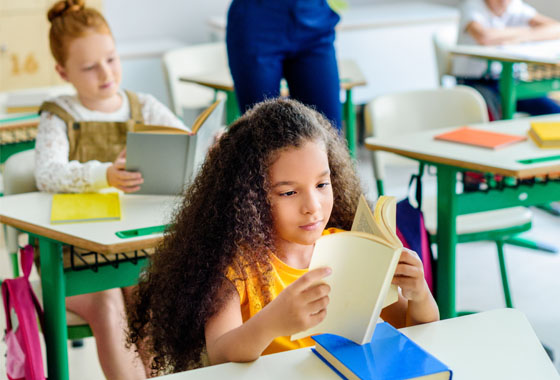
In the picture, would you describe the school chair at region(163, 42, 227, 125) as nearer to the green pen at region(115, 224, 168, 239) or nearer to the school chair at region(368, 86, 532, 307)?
the school chair at region(368, 86, 532, 307)

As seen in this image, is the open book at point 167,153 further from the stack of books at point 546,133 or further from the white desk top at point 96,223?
the stack of books at point 546,133

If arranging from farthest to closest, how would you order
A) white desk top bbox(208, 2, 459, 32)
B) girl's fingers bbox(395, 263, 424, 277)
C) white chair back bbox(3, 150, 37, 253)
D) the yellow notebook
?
white desk top bbox(208, 2, 459, 32)
white chair back bbox(3, 150, 37, 253)
the yellow notebook
girl's fingers bbox(395, 263, 424, 277)

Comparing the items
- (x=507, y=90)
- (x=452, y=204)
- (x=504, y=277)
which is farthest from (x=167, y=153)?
(x=507, y=90)

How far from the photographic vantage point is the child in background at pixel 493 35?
13.4 feet

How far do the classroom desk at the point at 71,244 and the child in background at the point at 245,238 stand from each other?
356 mm

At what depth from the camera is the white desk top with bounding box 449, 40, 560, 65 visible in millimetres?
3619

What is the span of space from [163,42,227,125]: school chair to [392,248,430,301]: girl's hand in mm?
2726

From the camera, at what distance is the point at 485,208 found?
88.5 inches

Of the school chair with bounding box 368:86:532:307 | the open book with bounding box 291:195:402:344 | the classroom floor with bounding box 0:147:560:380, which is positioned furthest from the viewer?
the school chair with bounding box 368:86:532:307

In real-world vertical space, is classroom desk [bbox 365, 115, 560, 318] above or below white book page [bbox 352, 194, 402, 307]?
below

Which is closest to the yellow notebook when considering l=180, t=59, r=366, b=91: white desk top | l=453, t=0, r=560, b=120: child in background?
l=180, t=59, r=366, b=91: white desk top

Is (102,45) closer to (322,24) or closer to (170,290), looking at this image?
(322,24)

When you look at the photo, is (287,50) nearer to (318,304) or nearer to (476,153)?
(476,153)

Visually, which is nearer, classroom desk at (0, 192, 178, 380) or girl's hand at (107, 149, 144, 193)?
classroom desk at (0, 192, 178, 380)
